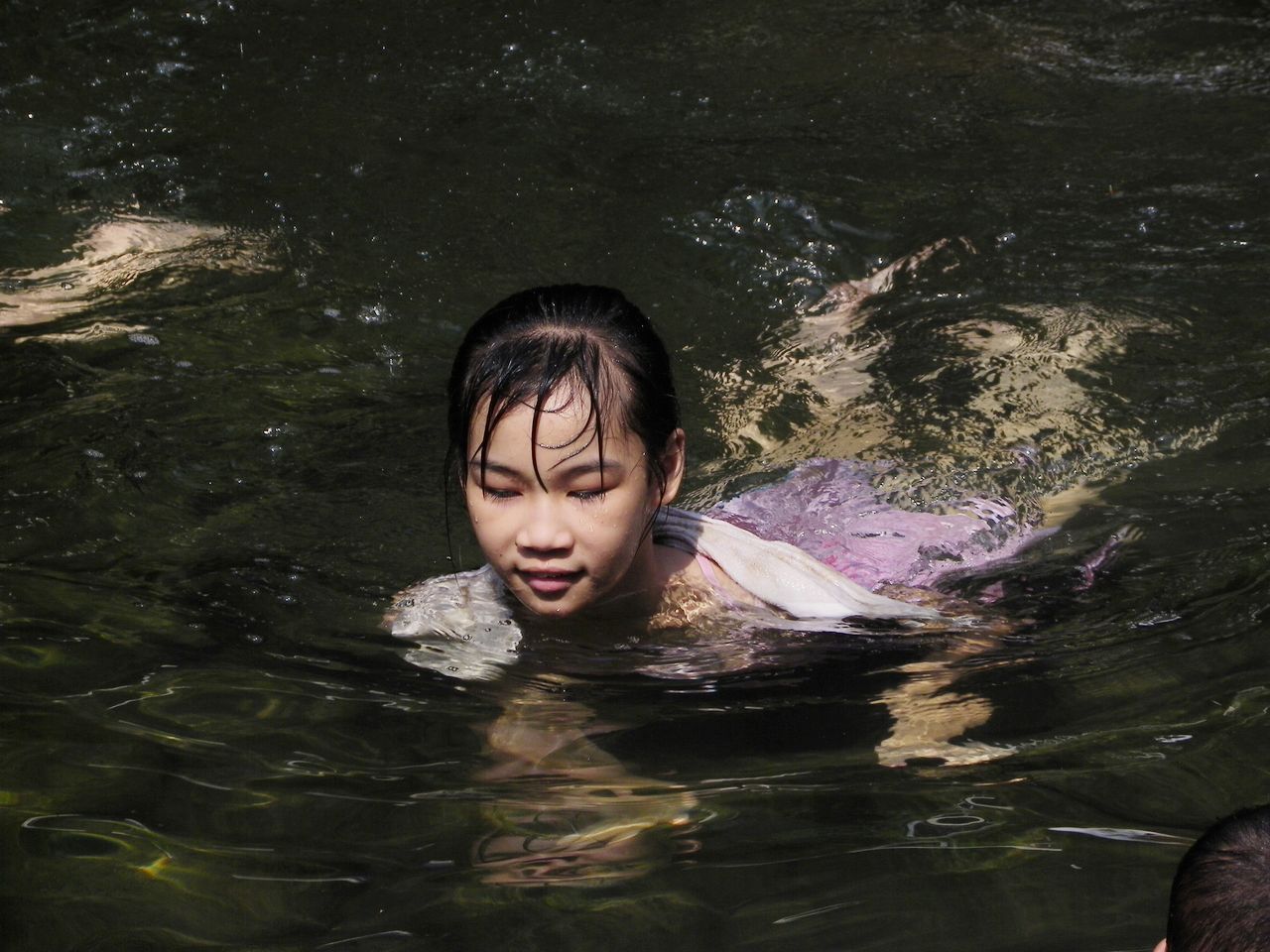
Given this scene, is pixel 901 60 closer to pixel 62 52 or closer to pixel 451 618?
pixel 62 52

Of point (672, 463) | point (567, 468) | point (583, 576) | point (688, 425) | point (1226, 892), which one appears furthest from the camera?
point (688, 425)

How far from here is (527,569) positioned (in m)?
2.82

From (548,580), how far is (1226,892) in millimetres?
1584

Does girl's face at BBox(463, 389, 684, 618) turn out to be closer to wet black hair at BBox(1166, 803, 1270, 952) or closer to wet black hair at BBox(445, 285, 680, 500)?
wet black hair at BBox(445, 285, 680, 500)

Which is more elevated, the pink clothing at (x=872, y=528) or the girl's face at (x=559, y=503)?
the girl's face at (x=559, y=503)

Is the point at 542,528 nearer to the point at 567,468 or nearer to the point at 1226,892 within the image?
the point at 567,468

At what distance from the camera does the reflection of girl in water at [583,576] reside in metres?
2.42

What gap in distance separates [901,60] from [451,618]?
5090mm

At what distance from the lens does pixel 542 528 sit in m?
2.76

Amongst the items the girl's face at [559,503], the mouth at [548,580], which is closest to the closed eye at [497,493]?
the girl's face at [559,503]

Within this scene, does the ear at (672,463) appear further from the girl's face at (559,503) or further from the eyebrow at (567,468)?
the eyebrow at (567,468)

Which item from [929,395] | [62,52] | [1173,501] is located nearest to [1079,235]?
[929,395]

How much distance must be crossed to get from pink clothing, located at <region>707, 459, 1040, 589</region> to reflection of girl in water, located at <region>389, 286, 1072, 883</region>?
0.23 metres

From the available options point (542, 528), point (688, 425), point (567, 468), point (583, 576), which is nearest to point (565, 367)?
point (567, 468)
